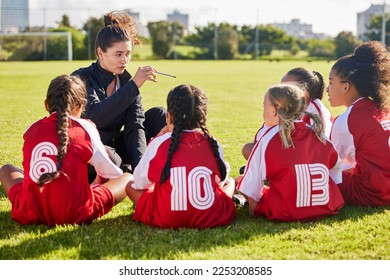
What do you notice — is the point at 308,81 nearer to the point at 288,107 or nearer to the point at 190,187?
the point at 288,107

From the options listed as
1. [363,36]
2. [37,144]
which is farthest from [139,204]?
[363,36]

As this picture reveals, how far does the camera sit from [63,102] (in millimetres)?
3707

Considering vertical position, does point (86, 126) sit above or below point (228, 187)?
above

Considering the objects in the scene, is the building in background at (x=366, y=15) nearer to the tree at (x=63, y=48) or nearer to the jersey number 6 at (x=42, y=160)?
the tree at (x=63, y=48)

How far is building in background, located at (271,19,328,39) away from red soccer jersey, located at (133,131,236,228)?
190 ft

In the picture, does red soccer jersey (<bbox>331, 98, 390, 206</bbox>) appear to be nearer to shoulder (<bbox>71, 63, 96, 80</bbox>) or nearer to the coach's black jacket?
the coach's black jacket

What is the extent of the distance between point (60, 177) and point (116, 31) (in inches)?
68.4

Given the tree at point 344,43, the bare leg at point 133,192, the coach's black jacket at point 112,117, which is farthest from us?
the tree at point 344,43

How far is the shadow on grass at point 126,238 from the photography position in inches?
131

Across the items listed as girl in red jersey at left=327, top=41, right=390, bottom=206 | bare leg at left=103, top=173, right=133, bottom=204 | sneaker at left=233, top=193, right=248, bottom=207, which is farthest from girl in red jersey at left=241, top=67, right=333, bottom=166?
bare leg at left=103, top=173, right=133, bottom=204

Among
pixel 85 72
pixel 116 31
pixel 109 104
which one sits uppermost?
pixel 116 31

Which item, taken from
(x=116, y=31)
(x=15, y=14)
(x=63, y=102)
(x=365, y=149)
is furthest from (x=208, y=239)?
(x=15, y=14)

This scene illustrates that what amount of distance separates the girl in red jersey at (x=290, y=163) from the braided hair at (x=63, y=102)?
120 centimetres

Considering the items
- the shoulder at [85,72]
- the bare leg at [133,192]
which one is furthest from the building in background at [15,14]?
the bare leg at [133,192]
